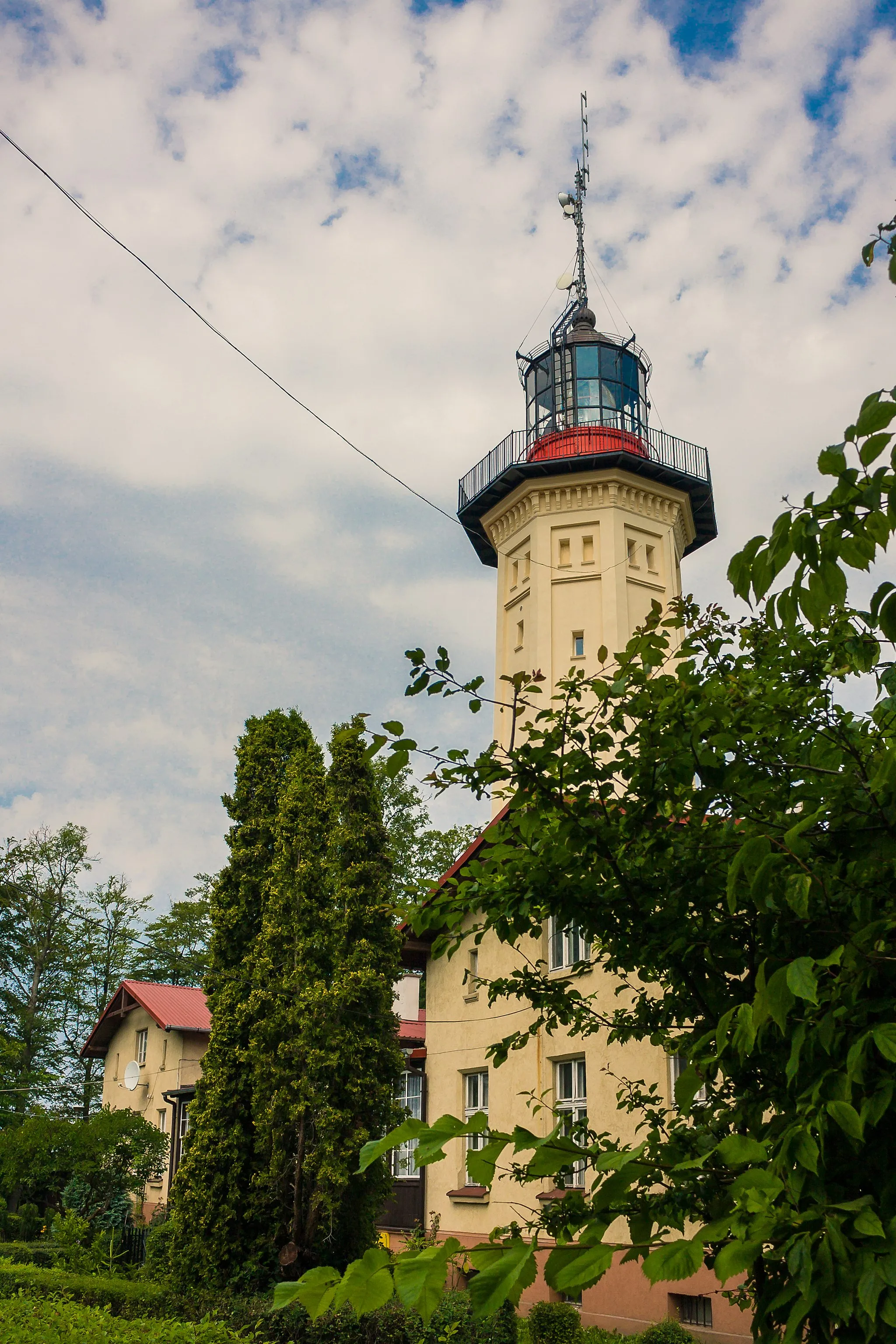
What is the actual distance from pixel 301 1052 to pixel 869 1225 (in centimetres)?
1525

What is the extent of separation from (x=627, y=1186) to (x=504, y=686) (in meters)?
25.7

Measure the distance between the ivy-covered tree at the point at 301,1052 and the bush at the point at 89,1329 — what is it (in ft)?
20.2

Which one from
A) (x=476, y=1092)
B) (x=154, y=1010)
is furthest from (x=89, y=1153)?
(x=476, y=1092)

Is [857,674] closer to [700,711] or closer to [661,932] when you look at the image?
[700,711]

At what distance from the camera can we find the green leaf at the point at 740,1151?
229 centimetres

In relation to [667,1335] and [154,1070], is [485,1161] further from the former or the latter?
[154,1070]

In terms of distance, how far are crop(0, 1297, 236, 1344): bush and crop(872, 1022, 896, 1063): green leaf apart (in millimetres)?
7303

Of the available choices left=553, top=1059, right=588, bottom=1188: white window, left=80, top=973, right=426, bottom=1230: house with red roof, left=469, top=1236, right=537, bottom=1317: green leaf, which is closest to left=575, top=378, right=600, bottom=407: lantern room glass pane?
left=80, top=973, right=426, bottom=1230: house with red roof

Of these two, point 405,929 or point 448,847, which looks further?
point 448,847

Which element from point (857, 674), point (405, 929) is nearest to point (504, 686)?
point (405, 929)

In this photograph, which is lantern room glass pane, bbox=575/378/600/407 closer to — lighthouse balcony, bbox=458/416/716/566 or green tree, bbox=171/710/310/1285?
lighthouse balcony, bbox=458/416/716/566

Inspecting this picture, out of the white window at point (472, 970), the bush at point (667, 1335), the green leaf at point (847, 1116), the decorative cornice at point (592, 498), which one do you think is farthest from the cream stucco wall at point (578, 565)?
the green leaf at point (847, 1116)

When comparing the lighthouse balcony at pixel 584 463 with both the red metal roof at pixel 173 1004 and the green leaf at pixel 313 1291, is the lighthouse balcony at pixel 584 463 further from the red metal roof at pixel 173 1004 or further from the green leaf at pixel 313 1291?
the green leaf at pixel 313 1291

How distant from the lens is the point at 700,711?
4.17 meters
